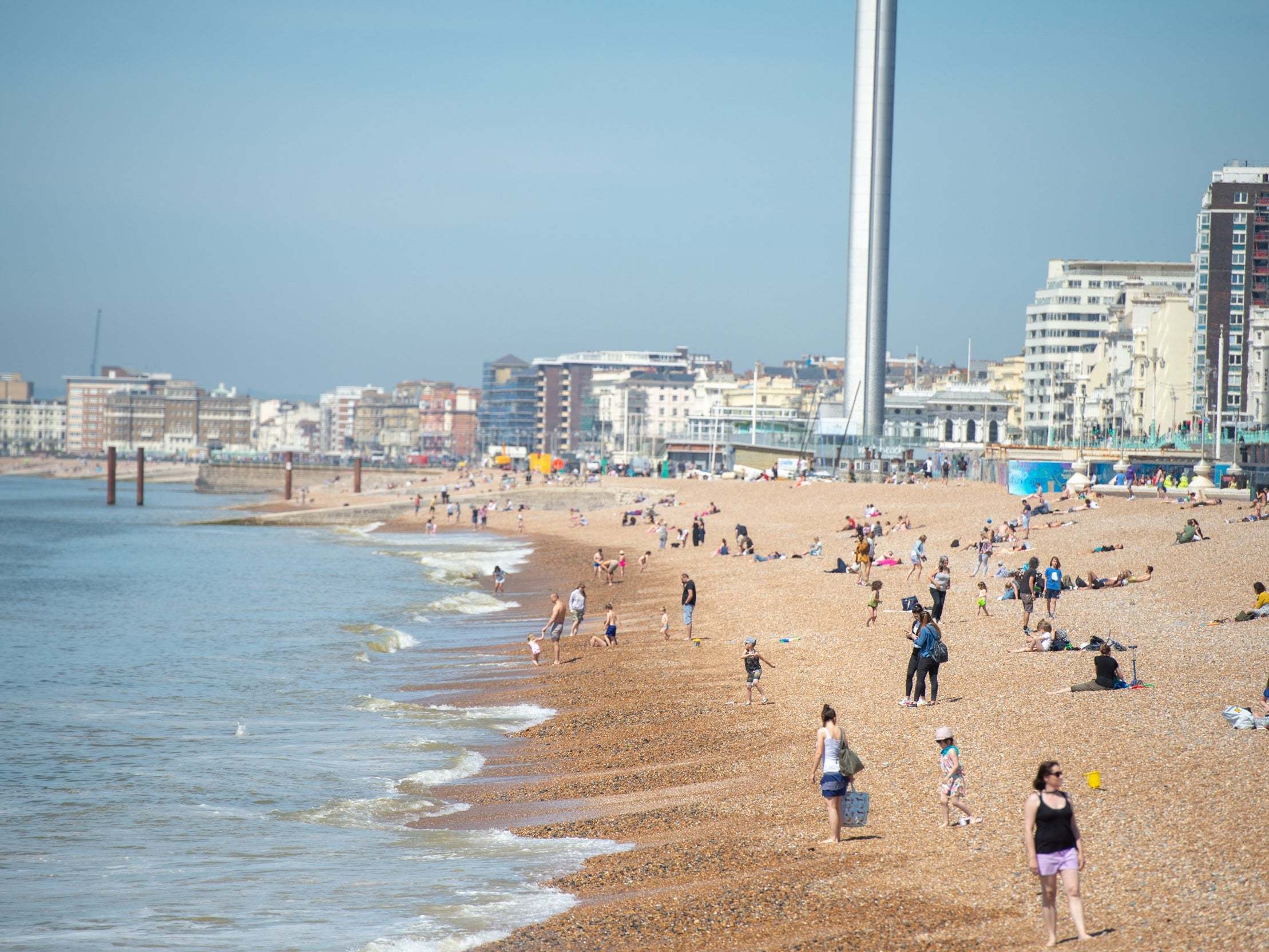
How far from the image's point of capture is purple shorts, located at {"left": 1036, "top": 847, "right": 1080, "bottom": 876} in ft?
25.5

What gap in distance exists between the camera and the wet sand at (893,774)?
8883 mm

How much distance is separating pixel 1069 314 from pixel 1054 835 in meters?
95.6

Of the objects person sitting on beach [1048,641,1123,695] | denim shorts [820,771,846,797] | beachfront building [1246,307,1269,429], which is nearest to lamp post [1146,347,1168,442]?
beachfront building [1246,307,1269,429]

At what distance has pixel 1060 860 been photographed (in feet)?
25.6

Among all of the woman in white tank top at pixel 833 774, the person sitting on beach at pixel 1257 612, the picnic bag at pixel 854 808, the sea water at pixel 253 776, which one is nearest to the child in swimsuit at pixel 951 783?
the picnic bag at pixel 854 808

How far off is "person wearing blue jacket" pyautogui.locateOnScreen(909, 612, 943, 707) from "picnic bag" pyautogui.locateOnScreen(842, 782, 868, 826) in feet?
13.6

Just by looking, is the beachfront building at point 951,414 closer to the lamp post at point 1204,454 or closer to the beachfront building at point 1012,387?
the beachfront building at point 1012,387

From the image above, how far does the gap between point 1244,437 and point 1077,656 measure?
134 feet

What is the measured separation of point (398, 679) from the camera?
20781 mm

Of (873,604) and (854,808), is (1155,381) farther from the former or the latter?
(854,808)

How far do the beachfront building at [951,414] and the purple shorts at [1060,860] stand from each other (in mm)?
86726

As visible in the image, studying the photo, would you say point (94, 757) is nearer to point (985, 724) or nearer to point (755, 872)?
point (755, 872)

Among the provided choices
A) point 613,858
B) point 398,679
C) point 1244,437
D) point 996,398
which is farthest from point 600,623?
point 996,398

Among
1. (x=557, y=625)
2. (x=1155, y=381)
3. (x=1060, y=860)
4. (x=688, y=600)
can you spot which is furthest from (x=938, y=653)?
(x=1155, y=381)
